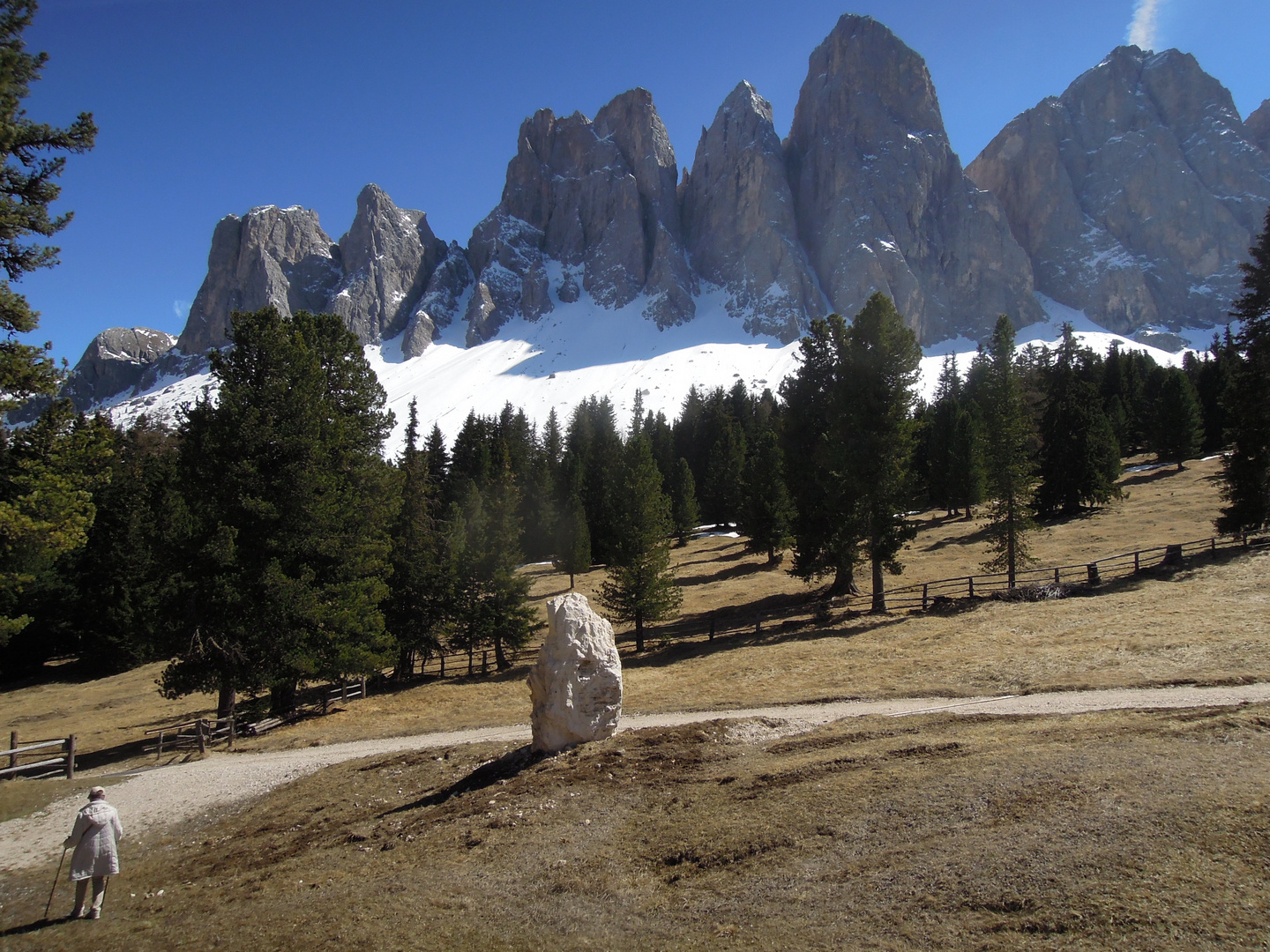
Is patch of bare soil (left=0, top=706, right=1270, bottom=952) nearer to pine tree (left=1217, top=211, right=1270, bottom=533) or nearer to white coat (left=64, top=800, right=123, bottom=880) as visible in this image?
white coat (left=64, top=800, right=123, bottom=880)

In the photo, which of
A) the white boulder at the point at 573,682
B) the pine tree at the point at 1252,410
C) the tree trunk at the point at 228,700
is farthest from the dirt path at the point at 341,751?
the pine tree at the point at 1252,410

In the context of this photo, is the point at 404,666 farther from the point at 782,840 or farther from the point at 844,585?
the point at 782,840

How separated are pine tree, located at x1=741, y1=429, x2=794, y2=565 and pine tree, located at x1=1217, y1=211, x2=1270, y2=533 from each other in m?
21.9

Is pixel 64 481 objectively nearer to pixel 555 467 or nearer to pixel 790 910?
pixel 790 910

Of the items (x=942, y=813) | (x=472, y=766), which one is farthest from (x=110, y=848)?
(x=942, y=813)

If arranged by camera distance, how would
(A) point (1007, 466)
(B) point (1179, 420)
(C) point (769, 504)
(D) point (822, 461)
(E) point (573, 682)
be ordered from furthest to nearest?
(B) point (1179, 420) < (C) point (769, 504) < (D) point (822, 461) < (A) point (1007, 466) < (E) point (573, 682)

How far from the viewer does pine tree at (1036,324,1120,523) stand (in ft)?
153

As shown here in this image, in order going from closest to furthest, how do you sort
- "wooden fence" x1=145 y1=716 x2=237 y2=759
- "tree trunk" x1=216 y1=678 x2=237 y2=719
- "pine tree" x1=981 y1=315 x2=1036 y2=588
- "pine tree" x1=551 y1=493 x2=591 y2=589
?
"wooden fence" x1=145 y1=716 x2=237 y2=759 < "tree trunk" x1=216 y1=678 x2=237 y2=719 < "pine tree" x1=981 y1=315 x2=1036 y2=588 < "pine tree" x1=551 y1=493 x2=591 y2=589

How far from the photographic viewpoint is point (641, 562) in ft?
103

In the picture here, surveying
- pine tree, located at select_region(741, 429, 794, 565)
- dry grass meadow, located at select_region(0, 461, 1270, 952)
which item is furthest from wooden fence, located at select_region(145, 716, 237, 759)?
pine tree, located at select_region(741, 429, 794, 565)

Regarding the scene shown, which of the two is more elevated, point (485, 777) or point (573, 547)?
Result: point (573, 547)

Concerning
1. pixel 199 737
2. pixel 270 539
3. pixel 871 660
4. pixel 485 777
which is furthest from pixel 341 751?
pixel 871 660

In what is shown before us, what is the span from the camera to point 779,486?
151 feet

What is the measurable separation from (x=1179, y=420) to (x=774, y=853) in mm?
64918
